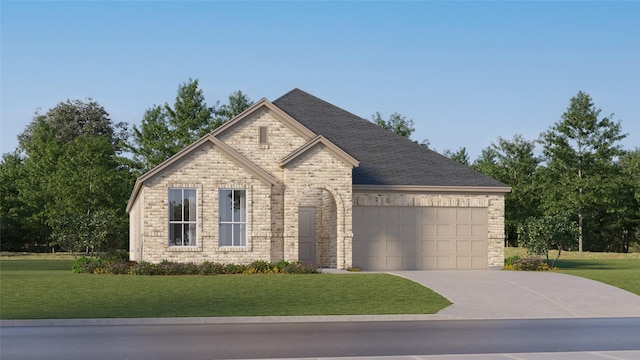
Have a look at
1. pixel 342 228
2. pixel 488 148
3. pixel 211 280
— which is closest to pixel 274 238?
pixel 342 228

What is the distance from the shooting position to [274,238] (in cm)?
3544

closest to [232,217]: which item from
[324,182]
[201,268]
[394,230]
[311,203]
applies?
[201,268]

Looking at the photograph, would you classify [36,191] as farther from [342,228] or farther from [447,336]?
[447,336]

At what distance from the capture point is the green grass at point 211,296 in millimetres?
22406

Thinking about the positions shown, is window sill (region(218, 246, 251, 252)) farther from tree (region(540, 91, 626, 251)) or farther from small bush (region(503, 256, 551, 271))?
tree (region(540, 91, 626, 251))

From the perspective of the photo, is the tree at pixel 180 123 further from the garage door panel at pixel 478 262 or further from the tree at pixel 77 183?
the garage door panel at pixel 478 262

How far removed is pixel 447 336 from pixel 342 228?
58.5ft

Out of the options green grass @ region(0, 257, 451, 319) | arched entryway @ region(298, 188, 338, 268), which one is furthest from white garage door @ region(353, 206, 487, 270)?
green grass @ region(0, 257, 451, 319)

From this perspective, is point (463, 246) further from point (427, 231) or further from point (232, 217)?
point (232, 217)

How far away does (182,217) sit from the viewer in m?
34.4

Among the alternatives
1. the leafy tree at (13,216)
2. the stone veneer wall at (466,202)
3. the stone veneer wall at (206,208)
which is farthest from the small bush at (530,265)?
the leafy tree at (13,216)

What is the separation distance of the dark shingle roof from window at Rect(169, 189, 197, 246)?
6.95 meters

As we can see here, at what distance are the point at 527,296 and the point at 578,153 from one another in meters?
41.6

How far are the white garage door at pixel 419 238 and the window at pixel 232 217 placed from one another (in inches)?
192
